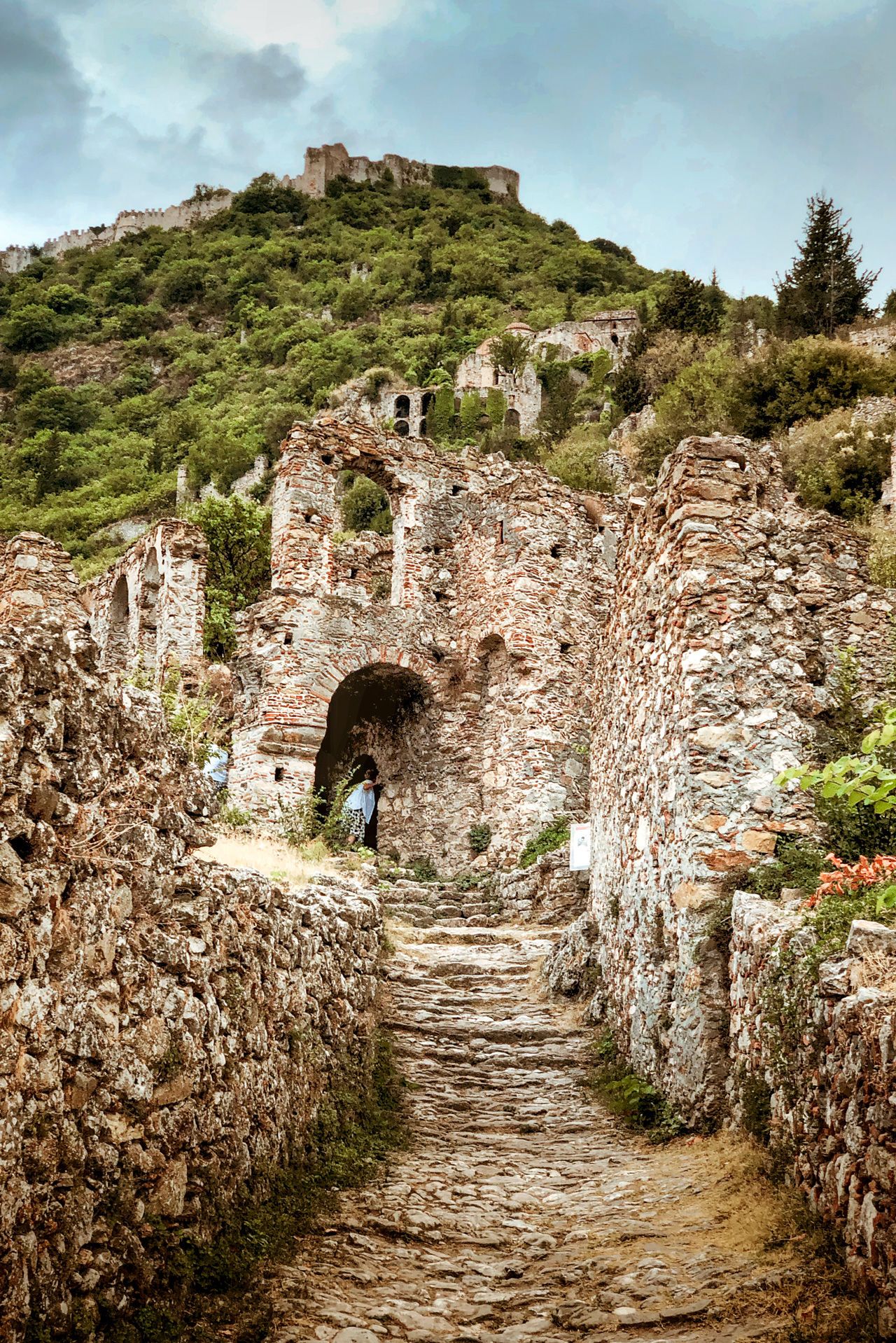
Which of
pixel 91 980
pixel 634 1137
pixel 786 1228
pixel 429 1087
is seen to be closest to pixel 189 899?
pixel 91 980

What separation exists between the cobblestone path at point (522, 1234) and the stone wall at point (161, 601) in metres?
12.6

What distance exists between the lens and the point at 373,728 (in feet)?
68.1

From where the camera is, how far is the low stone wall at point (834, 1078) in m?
4.04

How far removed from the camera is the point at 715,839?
7.04m

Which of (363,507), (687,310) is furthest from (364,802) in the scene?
(687,310)

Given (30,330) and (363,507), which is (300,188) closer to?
(30,330)

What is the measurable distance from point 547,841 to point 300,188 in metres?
100

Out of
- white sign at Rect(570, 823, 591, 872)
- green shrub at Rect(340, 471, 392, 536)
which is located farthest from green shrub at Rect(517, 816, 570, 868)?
green shrub at Rect(340, 471, 392, 536)

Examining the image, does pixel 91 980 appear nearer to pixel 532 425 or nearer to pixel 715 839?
pixel 715 839

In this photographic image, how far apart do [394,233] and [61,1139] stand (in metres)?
95.9

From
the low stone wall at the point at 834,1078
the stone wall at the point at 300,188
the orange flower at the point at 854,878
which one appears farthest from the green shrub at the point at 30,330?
the orange flower at the point at 854,878

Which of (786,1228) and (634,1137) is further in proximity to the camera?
(634,1137)

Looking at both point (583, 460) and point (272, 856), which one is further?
point (583, 460)

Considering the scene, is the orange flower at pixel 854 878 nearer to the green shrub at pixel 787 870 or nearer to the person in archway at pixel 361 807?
the green shrub at pixel 787 870
